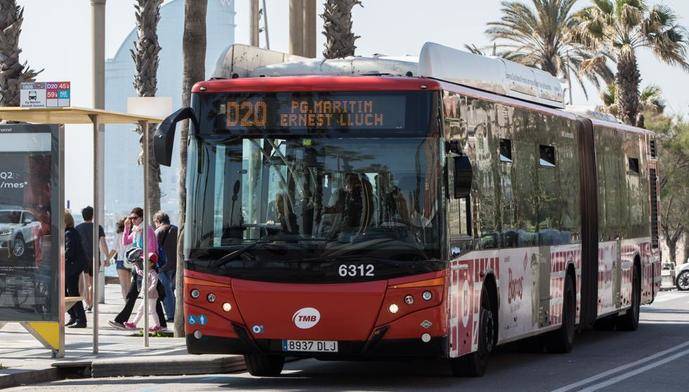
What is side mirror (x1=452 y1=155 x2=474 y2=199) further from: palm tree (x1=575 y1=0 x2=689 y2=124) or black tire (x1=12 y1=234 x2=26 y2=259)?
palm tree (x1=575 y1=0 x2=689 y2=124)

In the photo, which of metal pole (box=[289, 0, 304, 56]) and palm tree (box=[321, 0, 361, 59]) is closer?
metal pole (box=[289, 0, 304, 56])

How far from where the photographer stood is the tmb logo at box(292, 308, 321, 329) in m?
14.4

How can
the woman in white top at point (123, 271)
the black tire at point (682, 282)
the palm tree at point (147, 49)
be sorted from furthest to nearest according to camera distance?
the black tire at point (682, 282), the palm tree at point (147, 49), the woman in white top at point (123, 271)

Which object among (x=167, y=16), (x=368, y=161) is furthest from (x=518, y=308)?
(x=167, y=16)

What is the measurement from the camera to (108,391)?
15.1 metres

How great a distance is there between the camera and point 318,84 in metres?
14.8

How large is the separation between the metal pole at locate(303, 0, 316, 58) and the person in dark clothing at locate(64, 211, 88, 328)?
32.9ft

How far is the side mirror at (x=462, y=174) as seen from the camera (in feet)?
47.9

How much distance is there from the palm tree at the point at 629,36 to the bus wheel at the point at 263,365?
3395 centimetres

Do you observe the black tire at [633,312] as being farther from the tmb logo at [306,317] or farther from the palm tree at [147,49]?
the palm tree at [147,49]

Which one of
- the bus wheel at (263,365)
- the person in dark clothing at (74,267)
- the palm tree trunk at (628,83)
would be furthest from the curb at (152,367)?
the palm tree trunk at (628,83)

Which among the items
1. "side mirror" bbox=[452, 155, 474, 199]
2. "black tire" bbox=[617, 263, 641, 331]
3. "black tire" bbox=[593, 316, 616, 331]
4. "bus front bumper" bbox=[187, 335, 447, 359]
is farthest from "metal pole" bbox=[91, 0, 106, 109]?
"side mirror" bbox=[452, 155, 474, 199]

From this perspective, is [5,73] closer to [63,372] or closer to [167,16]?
[63,372]

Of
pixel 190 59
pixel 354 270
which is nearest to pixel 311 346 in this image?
pixel 354 270
